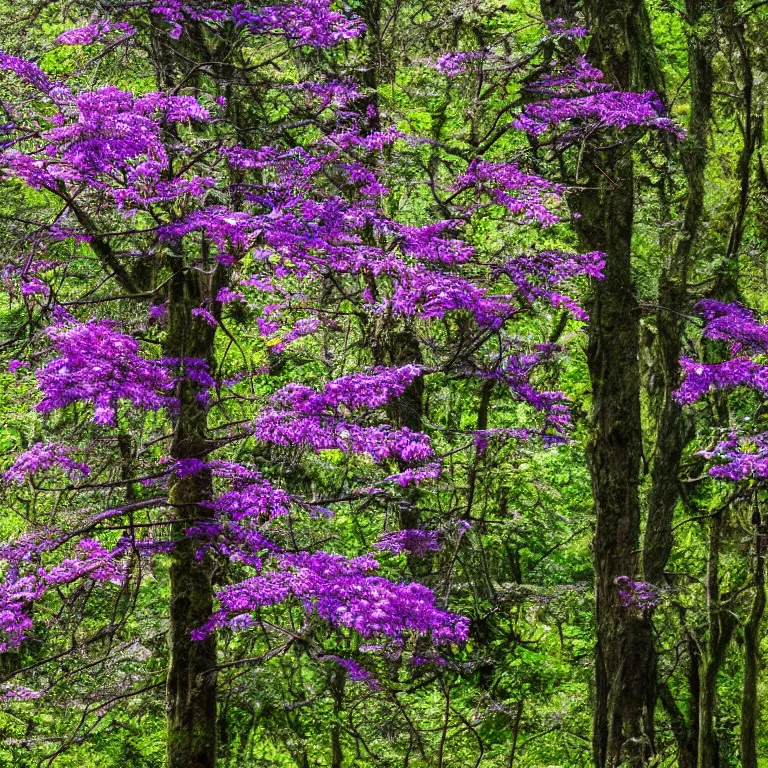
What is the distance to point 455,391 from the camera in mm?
14055

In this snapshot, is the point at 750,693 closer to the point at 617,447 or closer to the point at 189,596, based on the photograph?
the point at 617,447

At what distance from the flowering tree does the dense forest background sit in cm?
11

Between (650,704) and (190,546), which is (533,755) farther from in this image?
(190,546)

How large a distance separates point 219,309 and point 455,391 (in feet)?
17.9

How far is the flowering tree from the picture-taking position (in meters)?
7.58

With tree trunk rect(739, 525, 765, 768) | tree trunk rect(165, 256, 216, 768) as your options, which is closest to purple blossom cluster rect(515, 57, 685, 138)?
tree trunk rect(165, 256, 216, 768)

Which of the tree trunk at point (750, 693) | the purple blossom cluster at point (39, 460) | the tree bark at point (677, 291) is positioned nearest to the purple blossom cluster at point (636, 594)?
the tree bark at point (677, 291)

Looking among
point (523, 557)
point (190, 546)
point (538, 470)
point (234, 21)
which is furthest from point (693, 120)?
point (523, 557)

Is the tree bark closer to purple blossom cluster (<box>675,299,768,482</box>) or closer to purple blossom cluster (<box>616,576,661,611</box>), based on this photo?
purple blossom cluster (<box>675,299,768,482</box>)

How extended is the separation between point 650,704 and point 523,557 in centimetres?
929

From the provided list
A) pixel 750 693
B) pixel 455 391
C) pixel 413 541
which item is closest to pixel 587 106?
pixel 413 541

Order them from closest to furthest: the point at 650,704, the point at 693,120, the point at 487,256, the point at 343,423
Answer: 1. the point at 343,423
2. the point at 650,704
3. the point at 693,120
4. the point at 487,256

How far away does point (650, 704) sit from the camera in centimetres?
864

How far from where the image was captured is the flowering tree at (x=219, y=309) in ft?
24.9
